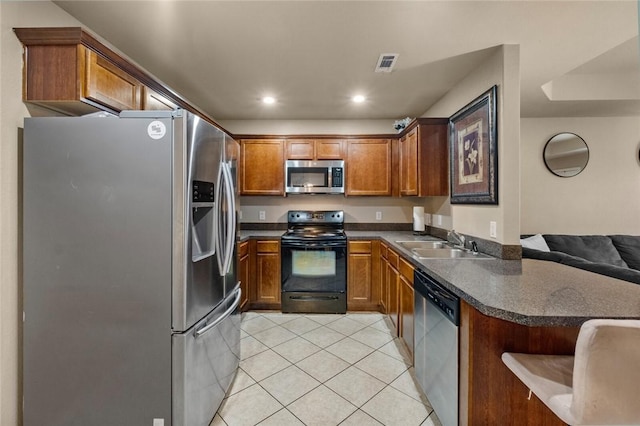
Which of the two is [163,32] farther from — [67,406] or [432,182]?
[432,182]

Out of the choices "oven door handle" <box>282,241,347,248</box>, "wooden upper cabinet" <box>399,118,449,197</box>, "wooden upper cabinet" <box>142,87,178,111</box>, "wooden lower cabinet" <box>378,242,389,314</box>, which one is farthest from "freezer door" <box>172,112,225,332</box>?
"wooden upper cabinet" <box>399,118,449,197</box>

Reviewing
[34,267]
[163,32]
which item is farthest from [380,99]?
[34,267]

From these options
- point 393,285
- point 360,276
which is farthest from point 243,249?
point 393,285

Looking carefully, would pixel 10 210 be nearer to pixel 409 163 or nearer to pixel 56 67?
pixel 56 67

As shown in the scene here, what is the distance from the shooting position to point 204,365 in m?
1.51

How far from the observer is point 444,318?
150 centimetres

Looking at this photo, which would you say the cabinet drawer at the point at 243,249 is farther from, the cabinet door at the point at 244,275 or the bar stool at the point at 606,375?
the bar stool at the point at 606,375

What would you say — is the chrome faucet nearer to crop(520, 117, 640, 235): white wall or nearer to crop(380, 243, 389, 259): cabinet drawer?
crop(380, 243, 389, 259): cabinet drawer

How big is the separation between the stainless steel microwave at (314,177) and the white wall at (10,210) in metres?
2.47

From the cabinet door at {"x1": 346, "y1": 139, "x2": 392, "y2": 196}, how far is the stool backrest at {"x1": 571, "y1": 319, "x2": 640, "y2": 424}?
287 centimetres

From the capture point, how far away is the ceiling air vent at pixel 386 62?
6.86 ft

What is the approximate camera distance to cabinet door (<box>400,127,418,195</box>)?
295cm

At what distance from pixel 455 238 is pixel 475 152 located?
83 cm

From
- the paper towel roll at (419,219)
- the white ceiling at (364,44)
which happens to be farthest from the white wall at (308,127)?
the paper towel roll at (419,219)
